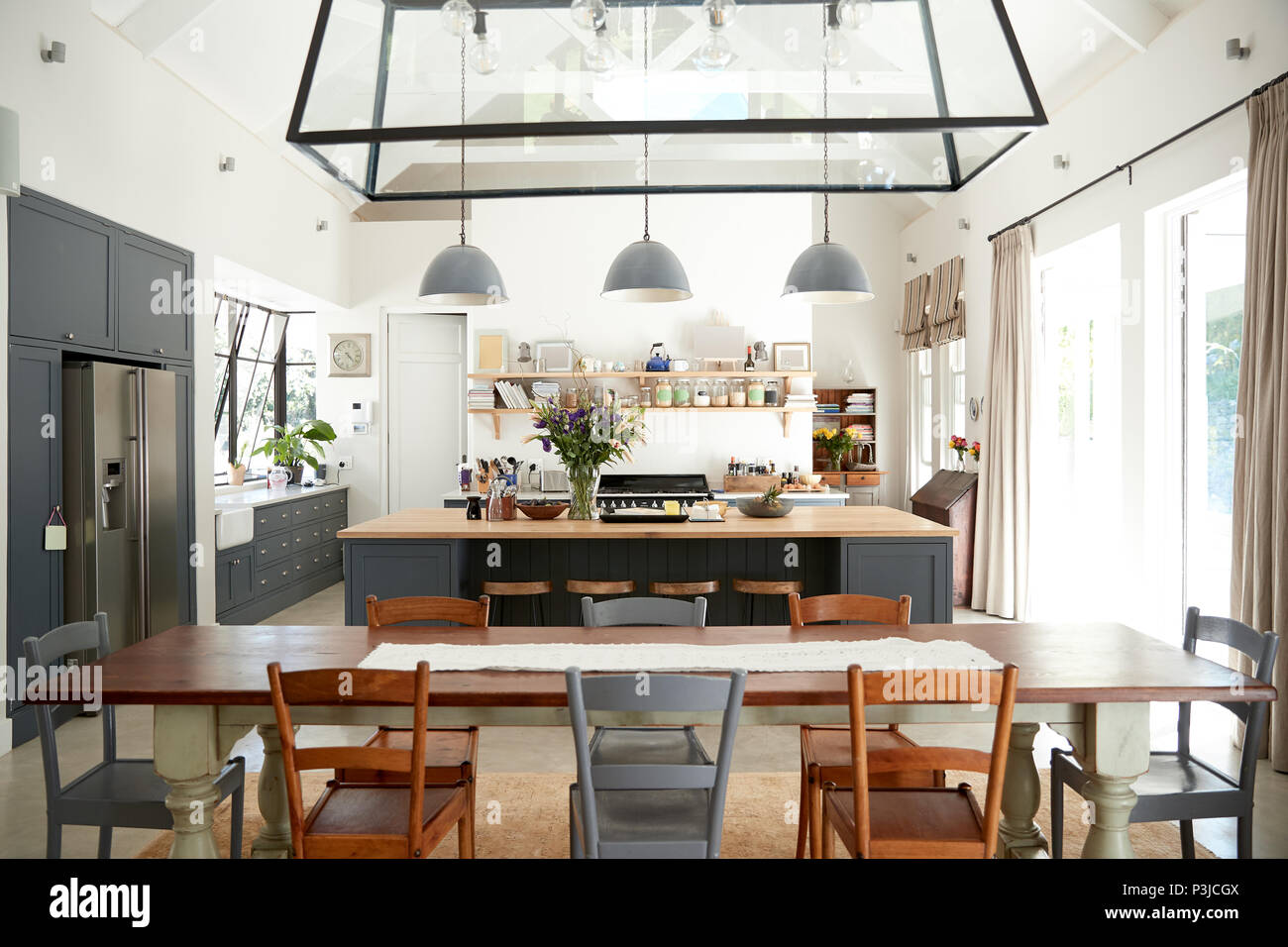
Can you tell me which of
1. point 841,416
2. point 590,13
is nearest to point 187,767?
point 590,13

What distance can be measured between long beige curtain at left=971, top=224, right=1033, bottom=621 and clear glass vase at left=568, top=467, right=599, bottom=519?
3.17 meters

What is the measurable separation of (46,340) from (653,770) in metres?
3.58

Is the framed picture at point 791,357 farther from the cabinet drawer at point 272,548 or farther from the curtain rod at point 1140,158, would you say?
the cabinet drawer at point 272,548

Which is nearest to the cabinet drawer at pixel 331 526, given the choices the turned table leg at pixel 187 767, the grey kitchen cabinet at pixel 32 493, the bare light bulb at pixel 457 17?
the grey kitchen cabinet at pixel 32 493

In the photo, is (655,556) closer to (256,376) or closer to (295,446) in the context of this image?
(295,446)

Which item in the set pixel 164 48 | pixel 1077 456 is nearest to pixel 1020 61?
pixel 1077 456

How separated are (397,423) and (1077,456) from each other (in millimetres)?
5690

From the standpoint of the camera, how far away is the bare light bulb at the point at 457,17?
205 centimetres

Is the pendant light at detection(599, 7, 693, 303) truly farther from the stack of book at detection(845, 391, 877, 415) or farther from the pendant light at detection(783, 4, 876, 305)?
the stack of book at detection(845, 391, 877, 415)

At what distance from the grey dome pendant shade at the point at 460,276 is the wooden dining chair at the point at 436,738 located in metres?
2.12

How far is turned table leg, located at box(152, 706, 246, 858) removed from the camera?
191cm

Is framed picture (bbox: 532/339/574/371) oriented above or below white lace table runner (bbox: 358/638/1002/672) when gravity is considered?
above

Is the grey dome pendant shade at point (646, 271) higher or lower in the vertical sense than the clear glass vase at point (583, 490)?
higher

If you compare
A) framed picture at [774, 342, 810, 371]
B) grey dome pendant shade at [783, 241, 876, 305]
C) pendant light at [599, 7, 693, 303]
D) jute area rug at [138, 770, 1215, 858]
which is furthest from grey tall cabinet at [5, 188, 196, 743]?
framed picture at [774, 342, 810, 371]
